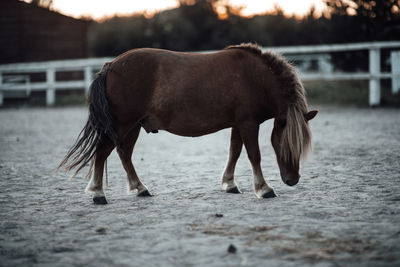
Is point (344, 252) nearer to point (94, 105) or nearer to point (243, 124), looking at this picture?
point (243, 124)

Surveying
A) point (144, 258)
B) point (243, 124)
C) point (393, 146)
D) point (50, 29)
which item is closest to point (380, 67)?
point (393, 146)

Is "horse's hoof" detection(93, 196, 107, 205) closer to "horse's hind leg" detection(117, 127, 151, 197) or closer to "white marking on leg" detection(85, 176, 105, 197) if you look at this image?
"white marking on leg" detection(85, 176, 105, 197)

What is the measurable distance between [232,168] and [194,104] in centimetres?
85

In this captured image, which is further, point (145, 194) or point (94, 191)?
point (145, 194)

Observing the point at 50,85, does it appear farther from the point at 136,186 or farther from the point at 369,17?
the point at 136,186

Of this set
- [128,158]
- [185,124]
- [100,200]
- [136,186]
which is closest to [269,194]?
[185,124]

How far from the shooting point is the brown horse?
425cm

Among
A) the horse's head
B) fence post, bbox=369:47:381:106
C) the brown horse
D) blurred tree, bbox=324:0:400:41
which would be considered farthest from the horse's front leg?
blurred tree, bbox=324:0:400:41

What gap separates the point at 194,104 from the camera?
430cm

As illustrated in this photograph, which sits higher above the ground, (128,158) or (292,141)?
(292,141)

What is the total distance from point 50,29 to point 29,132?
13.9 m

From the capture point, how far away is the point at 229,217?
3529 mm

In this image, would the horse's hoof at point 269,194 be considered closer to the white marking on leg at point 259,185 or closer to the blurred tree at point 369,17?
the white marking on leg at point 259,185

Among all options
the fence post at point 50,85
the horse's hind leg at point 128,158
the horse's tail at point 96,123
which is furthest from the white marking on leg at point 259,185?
the fence post at point 50,85
